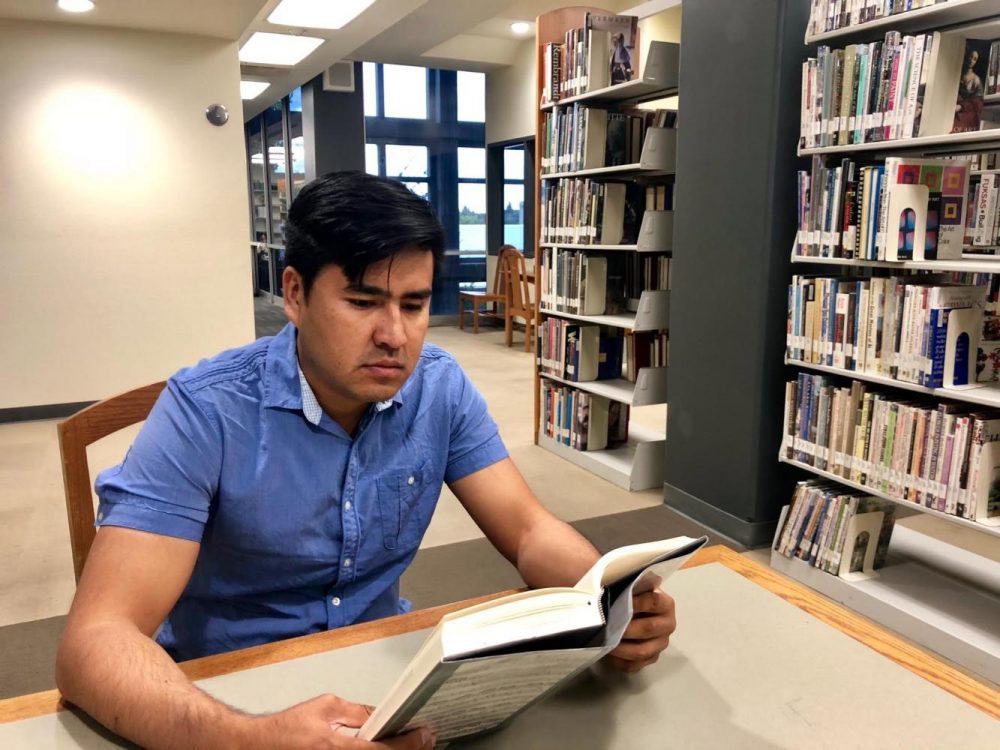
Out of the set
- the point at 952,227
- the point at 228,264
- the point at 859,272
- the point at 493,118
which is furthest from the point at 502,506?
the point at 493,118

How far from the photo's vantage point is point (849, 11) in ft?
7.77

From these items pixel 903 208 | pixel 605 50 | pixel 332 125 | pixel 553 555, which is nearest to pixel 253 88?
pixel 332 125

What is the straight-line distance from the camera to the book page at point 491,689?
0.62 metres

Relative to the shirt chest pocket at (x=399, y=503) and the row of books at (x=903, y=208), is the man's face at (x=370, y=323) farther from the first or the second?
the row of books at (x=903, y=208)

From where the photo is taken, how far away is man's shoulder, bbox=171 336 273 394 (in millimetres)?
1068

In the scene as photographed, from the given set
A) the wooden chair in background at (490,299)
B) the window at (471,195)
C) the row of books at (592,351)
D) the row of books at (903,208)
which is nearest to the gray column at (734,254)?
the row of books at (903,208)

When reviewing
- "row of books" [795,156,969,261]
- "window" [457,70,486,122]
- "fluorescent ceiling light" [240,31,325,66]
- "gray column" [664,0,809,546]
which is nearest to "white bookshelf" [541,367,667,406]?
"gray column" [664,0,809,546]

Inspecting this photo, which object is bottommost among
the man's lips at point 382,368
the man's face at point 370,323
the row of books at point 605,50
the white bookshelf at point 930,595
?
the white bookshelf at point 930,595

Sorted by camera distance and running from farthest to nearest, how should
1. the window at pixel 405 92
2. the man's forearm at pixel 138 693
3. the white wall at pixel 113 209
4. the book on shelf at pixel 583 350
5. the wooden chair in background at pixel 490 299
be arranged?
1. the window at pixel 405 92
2. the wooden chair in background at pixel 490 299
3. the white wall at pixel 113 209
4. the book on shelf at pixel 583 350
5. the man's forearm at pixel 138 693

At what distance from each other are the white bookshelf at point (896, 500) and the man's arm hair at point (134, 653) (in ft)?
6.67

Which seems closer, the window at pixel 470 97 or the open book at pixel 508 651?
the open book at pixel 508 651

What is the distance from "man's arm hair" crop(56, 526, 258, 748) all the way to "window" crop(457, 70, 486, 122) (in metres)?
8.67

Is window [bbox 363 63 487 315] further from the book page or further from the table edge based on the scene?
the book page

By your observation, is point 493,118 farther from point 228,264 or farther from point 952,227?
point 952,227
